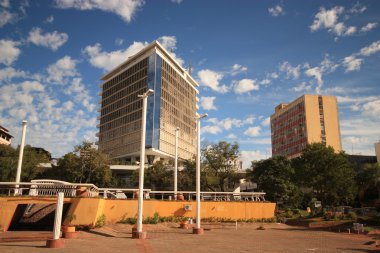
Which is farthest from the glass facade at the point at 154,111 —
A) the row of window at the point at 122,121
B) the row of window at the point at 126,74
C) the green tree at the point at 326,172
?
the green tree at the point at 326,172

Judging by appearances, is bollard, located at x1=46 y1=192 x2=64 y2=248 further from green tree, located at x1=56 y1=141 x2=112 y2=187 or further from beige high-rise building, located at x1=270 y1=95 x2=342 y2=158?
beige high-rise building, located at x1=270 y1=95 x2=342 y2=158

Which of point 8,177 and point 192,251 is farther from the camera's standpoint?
point 8,177

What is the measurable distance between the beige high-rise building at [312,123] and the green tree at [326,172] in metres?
42.6

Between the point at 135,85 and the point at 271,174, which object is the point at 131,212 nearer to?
the point at 271,174

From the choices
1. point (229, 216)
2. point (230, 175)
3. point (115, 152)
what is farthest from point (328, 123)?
point (229, 216)

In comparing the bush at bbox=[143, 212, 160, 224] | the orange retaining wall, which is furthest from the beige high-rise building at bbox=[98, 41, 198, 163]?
the bush at bbox=[143, 212, 160, 224]

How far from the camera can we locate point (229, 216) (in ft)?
96.3

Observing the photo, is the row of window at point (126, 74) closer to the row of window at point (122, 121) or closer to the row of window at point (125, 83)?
the row of window at point (125, 83)

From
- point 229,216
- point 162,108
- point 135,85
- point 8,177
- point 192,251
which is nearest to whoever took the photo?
point 192,251

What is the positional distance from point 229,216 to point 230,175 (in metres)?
22.0

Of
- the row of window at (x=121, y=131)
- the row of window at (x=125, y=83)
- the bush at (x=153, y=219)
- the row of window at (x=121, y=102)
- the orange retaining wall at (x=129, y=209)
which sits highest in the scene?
the row of window at (x=125, y=83)

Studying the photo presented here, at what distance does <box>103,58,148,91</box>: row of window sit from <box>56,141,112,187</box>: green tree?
41.3 meters

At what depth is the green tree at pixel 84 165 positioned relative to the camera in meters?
53.6

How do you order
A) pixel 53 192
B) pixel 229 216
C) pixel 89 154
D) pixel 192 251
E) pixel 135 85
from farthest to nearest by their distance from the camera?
pixel 135 85 → pixel 89 154 → pixel 229 216 → pixel 53 192 → pixel 192 251
